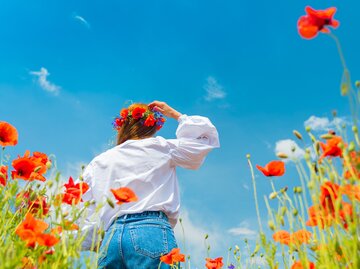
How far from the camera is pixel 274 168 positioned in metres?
1.91

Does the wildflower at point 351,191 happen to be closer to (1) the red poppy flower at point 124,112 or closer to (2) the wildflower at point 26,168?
(2) the wildflower at point 26,168

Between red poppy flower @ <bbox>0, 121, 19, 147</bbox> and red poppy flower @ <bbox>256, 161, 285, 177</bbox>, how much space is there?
1604 millimetres

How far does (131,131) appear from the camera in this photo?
3400mm

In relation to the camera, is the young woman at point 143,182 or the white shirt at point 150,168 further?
the white shirt at point 150,168

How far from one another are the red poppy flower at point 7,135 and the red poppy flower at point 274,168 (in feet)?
5.26

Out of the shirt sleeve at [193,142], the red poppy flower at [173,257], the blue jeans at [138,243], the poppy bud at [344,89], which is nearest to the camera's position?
the poppy bud at [344,89]

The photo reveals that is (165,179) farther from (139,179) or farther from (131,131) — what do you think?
(131,131)

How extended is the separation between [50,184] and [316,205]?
1300 mm

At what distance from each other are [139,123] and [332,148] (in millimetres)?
1991

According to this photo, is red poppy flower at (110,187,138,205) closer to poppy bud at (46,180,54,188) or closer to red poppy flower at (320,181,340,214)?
poppy bud at (46,180,54,188)

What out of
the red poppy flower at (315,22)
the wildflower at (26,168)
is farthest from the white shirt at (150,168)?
the red poppy flower at (315,22)

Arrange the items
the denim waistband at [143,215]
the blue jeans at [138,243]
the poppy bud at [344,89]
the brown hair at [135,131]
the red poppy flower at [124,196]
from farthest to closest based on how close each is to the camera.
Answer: the brown hair at [135,131], the denim waistband at [143,215], the blue jeans at [138,243], the red poppy flower at [124,196], the poppy bud at [344,89]

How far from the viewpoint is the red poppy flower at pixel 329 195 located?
5.32 feet

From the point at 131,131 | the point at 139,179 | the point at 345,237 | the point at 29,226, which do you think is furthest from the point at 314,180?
the point at 131,131
